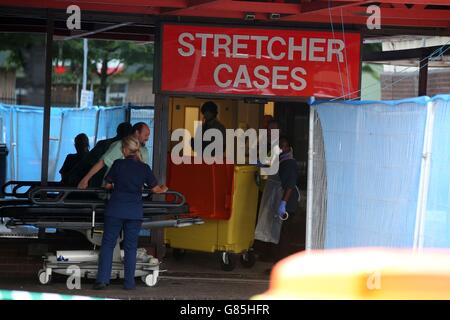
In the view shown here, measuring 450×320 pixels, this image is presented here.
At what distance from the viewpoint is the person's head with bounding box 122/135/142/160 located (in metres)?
9.62

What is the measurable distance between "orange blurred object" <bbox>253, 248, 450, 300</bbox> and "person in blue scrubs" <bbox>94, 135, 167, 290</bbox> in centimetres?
182

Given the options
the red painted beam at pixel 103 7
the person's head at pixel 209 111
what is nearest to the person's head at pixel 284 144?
the person's head at pixel 209 111

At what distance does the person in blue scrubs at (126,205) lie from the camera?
9.49 m

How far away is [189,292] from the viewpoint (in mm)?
9992

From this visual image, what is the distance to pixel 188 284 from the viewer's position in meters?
10.6

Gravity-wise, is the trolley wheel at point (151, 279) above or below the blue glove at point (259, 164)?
below

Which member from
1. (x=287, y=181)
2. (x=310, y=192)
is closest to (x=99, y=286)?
(x=310, y=192)
